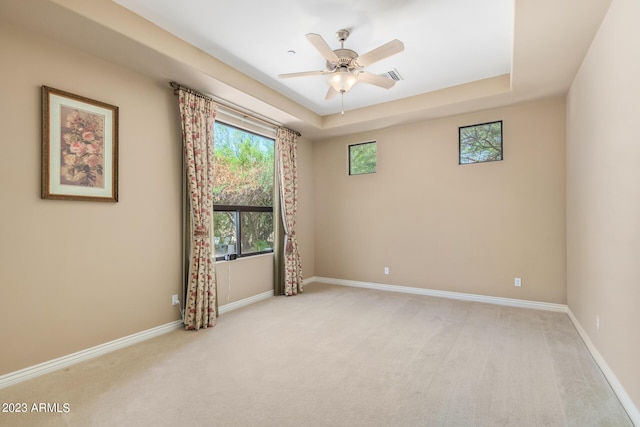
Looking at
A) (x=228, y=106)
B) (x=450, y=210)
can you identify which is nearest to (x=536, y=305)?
(x=450, y=210)

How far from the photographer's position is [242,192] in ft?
14.9

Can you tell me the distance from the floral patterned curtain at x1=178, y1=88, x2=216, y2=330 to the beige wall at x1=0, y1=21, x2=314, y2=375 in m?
0.19

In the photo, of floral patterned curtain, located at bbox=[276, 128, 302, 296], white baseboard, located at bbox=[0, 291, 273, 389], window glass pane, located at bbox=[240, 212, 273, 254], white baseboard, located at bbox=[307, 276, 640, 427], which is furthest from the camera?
floral patterned curtain, located at bbox=[276, 128, 302, 296]

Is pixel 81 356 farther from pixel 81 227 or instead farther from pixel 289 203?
pixel 289 203

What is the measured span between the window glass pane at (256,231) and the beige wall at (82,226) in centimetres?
114

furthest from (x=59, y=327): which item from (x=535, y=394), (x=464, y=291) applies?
(x=464, y=291)

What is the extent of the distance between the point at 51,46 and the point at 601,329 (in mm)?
5187

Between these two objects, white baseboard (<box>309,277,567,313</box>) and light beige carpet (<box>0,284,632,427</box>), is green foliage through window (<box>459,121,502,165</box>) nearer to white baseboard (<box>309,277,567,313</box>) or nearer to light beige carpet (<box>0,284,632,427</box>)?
white baseboard (<box>309,277,567,313</box>)

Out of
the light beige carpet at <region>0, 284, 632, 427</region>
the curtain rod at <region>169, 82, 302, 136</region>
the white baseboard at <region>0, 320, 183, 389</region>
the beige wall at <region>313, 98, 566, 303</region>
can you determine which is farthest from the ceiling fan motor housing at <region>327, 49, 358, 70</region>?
the white baseboard at <region>0, 320, 183, 389</region>

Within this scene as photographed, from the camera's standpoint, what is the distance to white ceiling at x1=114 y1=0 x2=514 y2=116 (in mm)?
2561

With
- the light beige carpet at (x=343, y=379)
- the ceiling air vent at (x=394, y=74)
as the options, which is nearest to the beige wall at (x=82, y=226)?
the light beige carpet at (x=343, y=379)

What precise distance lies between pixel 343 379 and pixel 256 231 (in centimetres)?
289

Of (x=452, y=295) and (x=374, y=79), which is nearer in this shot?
(x=374, y=79)

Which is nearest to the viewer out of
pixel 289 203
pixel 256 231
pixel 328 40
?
pixel 328 40
